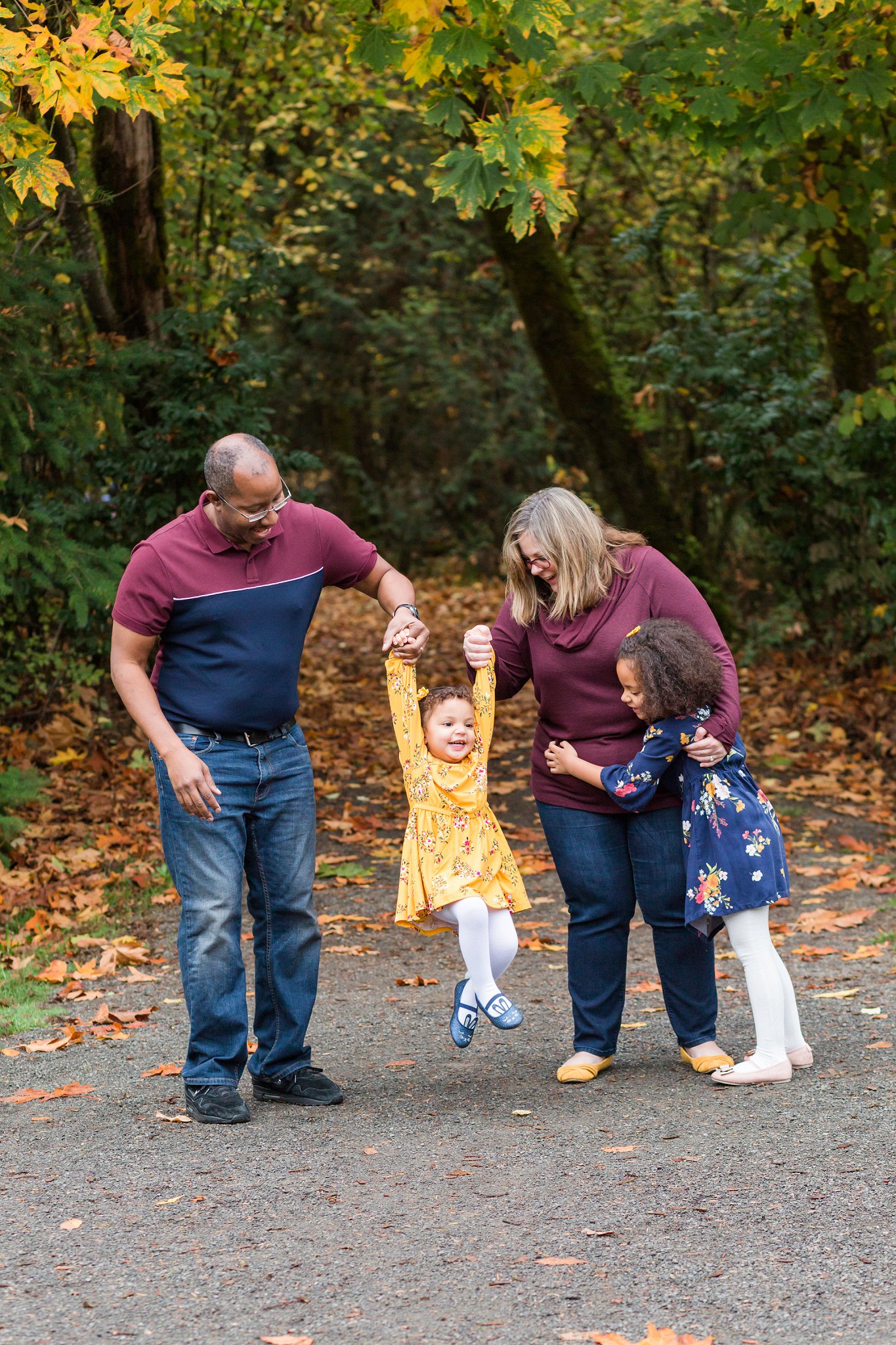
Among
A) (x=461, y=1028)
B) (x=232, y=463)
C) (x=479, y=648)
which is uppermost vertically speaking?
(x=232, y=463)

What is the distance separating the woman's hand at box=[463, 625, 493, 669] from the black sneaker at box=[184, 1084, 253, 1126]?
1.52m

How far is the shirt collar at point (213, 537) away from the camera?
4.36 m

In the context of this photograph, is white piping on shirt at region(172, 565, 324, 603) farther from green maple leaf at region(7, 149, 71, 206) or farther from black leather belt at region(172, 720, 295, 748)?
green maple leaf at region(7, 149, 71, 206)

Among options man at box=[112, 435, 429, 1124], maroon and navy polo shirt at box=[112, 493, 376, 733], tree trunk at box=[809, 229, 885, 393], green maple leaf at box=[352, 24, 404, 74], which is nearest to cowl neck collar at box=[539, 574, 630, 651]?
man at box=[112, 435, 429, 1124]

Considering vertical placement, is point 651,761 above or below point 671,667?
below

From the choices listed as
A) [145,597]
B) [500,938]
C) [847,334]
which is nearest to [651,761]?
[500,938]

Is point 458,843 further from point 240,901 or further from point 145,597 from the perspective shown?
point 145,597

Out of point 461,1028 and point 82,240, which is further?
point 82,240

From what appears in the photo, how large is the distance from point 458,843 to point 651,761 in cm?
65

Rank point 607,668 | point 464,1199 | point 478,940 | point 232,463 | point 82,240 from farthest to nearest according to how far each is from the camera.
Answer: point 82,240 < point 607,668 < point 478,940 < point 232,463 < point 464,1199

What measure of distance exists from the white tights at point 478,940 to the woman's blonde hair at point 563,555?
937 millimetres

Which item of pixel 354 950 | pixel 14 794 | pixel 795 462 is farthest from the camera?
pixel 795 462

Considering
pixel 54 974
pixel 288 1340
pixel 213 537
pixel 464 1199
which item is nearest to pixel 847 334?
pixel 54 974

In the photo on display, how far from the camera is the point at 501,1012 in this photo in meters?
4.39
